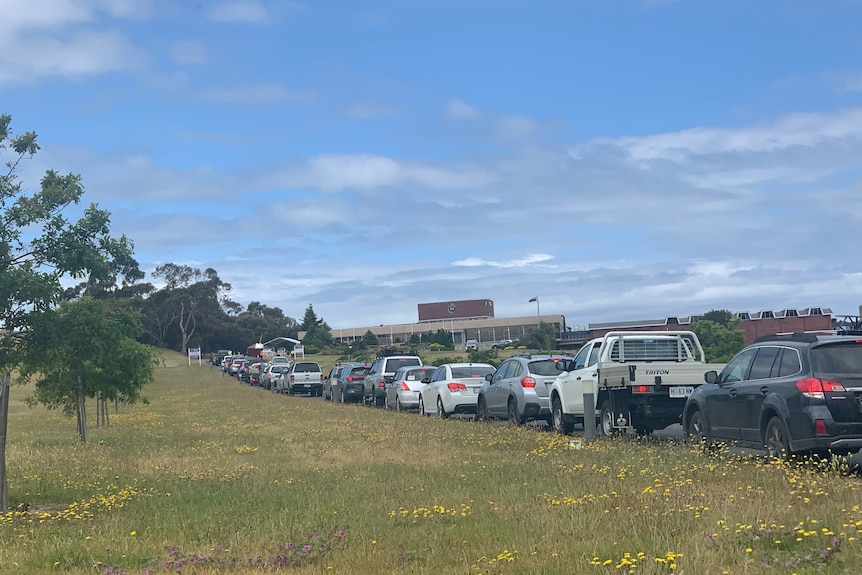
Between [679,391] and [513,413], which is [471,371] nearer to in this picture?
[513,413]

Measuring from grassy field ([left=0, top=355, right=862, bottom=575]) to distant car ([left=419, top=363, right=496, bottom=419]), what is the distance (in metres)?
8.63

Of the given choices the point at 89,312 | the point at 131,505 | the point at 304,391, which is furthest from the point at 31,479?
the point at 304,391

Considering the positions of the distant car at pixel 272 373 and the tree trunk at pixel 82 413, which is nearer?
the tree trunk at pixel 82 413

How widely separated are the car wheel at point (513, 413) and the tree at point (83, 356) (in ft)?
25.6

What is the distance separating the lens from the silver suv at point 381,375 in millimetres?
33616

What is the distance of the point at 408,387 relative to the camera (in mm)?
29297

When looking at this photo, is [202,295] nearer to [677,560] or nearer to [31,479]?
[31,479]

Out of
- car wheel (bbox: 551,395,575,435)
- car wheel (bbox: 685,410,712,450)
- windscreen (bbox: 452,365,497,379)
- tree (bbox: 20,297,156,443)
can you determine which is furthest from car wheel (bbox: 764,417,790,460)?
windscreen (bbox: 452,365,497,379)

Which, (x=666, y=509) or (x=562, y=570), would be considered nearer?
(x=562, y=570)

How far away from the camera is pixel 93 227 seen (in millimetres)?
11922

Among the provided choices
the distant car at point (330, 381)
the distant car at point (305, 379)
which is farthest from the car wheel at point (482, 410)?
the distant car at point (305, 379)

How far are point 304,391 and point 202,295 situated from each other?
81.9 m

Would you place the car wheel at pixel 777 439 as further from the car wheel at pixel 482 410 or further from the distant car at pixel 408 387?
the distant car at pixel 408 387

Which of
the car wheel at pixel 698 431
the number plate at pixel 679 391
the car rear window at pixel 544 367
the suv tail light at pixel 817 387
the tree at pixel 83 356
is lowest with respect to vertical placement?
the car wheel at pixel 698 431
